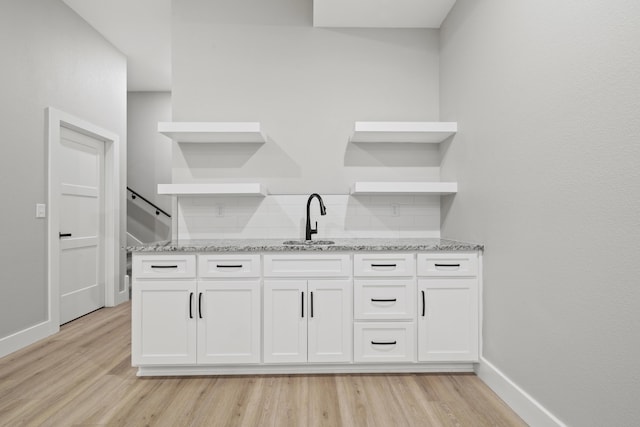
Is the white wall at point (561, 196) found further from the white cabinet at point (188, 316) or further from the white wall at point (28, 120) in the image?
the white wall at point (28, 120)

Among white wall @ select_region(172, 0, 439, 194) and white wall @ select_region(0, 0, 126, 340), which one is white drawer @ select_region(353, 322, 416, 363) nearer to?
white wall @ select_region(172, 0, 439, 194)

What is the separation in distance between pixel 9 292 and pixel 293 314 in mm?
2290

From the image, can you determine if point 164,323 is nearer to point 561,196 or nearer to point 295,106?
point 295,106

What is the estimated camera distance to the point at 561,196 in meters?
1.60

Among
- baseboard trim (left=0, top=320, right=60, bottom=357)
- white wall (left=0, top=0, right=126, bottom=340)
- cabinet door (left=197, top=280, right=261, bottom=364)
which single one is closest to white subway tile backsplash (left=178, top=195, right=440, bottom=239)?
cabinet door (left=197, top=280, right=261, bottom=364)

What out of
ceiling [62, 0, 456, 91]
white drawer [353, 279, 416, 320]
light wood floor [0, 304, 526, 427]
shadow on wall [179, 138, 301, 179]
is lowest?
light wood floor [0, 304, 526, 427]

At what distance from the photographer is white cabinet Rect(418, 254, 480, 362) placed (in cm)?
234

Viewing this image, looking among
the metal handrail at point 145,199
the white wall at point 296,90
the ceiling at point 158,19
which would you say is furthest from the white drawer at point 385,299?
the metal handrail at point 145,199

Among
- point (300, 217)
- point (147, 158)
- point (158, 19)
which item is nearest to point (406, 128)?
point (300, 217)

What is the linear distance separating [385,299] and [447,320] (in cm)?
43

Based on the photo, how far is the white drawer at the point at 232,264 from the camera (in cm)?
232

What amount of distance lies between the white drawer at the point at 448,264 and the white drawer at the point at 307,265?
0.51 metres

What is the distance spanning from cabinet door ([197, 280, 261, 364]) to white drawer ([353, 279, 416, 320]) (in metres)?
0.68

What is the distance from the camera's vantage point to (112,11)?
3.49 metres
